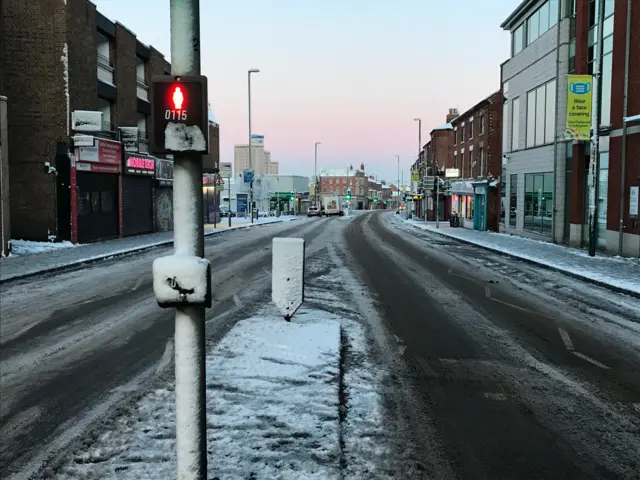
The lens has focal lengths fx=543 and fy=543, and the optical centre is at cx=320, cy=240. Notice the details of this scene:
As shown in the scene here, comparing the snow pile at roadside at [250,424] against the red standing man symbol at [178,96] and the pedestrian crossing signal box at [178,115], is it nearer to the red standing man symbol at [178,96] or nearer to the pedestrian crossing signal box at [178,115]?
the pedestrian crossing signal box at [178,115]

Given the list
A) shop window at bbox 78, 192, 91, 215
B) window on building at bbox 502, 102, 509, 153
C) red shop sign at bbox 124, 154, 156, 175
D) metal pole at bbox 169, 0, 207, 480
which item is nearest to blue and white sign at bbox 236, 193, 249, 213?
red shop sign at bbox 124, 154, 156, 175

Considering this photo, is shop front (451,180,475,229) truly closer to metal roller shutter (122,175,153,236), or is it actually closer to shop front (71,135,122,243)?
metal roller shutter (122,175,153,236)

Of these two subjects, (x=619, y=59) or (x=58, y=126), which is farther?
(x=58, y=126)

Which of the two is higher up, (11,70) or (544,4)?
(544,4)

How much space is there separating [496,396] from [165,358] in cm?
416

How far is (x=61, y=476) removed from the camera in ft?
13.6

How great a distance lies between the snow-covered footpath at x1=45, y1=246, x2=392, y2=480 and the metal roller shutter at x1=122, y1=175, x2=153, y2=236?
24.2 metres

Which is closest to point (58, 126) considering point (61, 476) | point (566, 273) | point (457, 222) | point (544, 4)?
point (566, 273)

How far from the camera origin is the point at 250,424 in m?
4.90

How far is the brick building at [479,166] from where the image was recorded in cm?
3794

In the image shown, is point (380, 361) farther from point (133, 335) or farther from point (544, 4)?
point (544, 4)

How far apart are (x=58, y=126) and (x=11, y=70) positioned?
3.00 meters

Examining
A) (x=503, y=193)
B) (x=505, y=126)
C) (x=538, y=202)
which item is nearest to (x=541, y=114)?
(x=538, y=202)

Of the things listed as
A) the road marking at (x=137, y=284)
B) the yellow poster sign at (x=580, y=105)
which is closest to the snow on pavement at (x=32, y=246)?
the road marking at (x=137, y=284)
